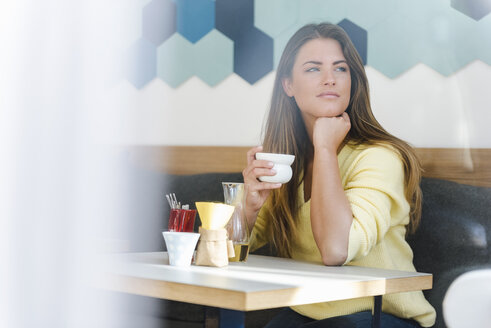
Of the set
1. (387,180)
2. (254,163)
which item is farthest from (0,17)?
(387,180)

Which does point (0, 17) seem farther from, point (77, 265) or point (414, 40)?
point (414, 40)

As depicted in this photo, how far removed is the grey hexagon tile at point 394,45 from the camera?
1721 millimetres

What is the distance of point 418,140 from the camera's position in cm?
170

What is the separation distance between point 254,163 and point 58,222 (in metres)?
0.62

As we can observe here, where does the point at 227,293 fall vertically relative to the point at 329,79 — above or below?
below

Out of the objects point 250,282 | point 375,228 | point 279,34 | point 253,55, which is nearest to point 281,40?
point 279,34

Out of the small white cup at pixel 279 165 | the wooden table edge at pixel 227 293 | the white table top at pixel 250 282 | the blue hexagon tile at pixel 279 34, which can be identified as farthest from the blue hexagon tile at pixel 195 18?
the wooden table edge at pixel 227 293

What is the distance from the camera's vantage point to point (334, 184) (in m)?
1.30

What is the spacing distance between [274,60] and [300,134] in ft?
1.27

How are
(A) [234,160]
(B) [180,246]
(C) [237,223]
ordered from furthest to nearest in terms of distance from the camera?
(A) [234,160], (C) [237,223], (B) [180,246]

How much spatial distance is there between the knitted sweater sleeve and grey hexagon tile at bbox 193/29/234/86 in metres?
0.87

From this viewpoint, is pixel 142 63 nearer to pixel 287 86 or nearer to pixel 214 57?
pixel 214 57

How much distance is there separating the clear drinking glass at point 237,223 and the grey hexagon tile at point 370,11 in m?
0.81

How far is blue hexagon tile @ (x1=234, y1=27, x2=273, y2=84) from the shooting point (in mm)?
2037
